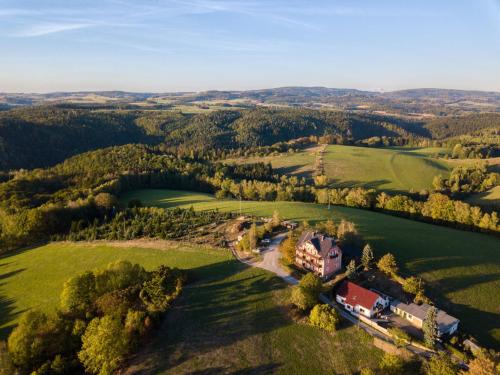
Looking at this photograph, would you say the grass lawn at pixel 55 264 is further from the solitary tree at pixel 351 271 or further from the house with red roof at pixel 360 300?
the house with red roof at pixel 360 300

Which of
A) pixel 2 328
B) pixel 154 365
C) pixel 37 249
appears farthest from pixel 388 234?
pixel 37 249

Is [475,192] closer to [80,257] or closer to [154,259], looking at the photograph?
[154,259]

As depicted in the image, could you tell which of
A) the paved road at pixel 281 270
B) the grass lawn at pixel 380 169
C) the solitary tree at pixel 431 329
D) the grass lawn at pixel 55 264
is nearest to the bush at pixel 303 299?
the paved road at pixel 281 270

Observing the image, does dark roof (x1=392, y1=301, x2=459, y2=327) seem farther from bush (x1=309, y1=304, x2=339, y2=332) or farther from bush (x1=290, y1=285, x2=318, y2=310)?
bush (x1=290, y1=285, x2=318, y2=310)

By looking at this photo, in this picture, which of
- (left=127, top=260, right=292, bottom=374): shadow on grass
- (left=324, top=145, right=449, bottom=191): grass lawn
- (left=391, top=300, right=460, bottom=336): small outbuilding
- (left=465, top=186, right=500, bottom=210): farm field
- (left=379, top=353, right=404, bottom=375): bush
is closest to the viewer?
(left=379, top=353, right=404, bottom=375): bush

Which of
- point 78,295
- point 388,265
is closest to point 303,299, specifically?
point 388,265

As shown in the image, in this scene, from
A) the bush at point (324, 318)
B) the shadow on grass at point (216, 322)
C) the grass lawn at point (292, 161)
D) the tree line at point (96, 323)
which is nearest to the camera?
the tree line at point (96, 323)

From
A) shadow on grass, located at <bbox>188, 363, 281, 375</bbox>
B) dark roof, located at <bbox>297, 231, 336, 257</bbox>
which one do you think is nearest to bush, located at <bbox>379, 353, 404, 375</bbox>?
shadow on grass, located at <bbox>188, 363, 281, 375</bbox>
